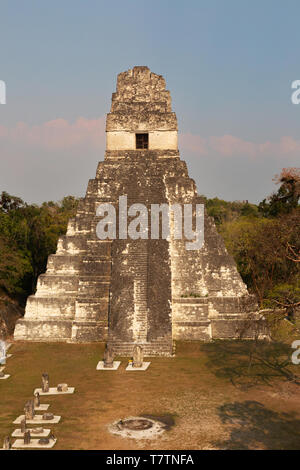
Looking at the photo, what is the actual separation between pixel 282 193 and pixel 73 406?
15717mm

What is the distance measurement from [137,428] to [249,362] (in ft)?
17.4

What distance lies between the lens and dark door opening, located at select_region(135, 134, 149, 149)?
21609mm

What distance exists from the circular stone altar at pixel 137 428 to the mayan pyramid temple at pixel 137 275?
477cm

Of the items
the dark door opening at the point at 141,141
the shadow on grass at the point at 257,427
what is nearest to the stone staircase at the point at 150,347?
the shadow on grass at the point at 257,427

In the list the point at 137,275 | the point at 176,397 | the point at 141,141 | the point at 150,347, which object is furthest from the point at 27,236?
the point at 176,397

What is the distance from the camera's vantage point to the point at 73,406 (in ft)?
36.0

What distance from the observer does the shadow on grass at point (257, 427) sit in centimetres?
884

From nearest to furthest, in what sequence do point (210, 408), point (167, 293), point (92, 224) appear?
point (210, 408) < point (167, 293) < point (92, 224)

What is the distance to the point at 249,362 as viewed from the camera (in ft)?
46.1

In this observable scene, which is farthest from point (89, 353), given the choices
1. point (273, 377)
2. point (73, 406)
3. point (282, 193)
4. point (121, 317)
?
point (282, 193)

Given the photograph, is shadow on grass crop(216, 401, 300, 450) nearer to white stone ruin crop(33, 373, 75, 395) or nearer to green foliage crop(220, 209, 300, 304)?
green foliage crop(220, 209, 300, 304)

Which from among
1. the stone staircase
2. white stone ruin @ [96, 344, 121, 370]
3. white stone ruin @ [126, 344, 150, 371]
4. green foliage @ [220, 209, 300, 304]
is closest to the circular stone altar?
white stone ruin @ [126, 344, 150, 371]

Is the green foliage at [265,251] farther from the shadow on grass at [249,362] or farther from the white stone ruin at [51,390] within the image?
the white stone ruin at [51,390]
